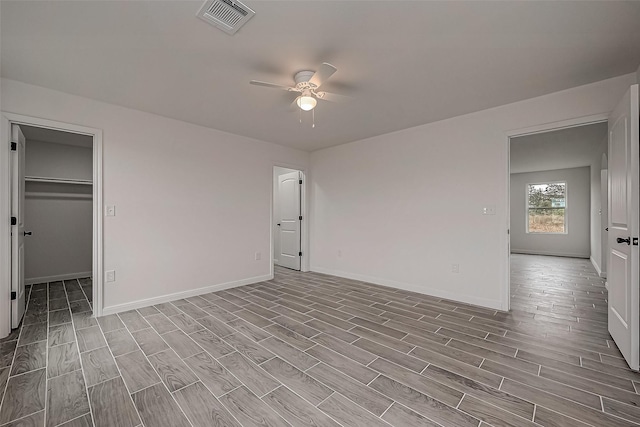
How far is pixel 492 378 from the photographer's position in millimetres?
Result: 1955

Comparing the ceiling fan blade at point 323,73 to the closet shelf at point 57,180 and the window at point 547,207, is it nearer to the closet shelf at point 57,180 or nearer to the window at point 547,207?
the closet shelf at point 57,180

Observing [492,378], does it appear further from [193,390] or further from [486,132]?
[486,132]

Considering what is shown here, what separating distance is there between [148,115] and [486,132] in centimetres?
436

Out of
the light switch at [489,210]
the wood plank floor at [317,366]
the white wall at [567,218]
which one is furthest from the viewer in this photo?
the white wall at [567,218]

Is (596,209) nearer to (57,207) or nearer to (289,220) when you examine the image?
(289,220)

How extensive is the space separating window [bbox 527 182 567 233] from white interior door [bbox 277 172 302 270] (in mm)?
7378

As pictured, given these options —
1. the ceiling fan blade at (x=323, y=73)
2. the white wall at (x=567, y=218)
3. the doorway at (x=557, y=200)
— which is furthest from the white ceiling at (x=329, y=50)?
the white wall at (x=567, y=218)

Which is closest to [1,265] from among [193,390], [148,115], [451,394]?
[148,115]

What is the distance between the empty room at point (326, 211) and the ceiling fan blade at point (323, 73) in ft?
0.13

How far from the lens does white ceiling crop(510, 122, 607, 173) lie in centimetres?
450

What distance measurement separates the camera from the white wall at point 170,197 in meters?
3.20

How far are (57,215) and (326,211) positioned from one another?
4858mm

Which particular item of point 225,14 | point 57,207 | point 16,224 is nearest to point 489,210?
point 225,14

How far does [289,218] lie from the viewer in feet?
19.5
